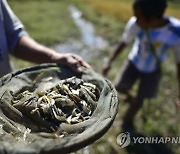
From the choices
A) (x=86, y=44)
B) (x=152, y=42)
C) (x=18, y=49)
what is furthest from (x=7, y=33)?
(x=86, y=44)

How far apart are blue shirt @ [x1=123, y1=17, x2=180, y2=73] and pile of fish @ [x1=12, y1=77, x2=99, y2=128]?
2.47 m

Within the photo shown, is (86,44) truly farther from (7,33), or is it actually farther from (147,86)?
(7,33)

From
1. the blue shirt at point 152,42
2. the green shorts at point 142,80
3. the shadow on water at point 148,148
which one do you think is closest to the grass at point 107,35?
the shadow on water at point 148,148

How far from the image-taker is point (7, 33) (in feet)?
12.0

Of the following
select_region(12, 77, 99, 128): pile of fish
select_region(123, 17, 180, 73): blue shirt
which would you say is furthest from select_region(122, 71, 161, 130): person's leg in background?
select_region(12, 77, 99, 128): pile of fish

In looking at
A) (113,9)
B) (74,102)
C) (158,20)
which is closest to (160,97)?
(158,20)

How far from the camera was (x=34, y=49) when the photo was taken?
3.68 meters

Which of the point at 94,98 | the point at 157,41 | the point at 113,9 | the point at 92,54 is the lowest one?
the point at 113,9

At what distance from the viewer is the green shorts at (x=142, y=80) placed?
5672 millimetres

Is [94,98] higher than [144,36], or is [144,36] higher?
[94,98]

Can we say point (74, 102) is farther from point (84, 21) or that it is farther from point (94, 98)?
point (84, 21)

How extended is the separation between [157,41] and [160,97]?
1.98 metres

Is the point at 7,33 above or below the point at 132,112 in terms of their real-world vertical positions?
above

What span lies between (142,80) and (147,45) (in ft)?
1.89
